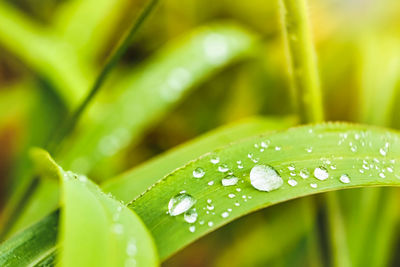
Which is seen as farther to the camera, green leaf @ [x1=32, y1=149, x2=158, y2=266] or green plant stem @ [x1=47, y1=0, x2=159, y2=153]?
green plant stem @ [x1=47, y1=0, x2=159, y2=153]

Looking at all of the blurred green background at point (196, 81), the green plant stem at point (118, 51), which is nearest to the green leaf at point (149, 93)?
the blurred green background at point (196, 81)

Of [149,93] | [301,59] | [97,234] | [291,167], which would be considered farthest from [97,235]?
[149,93]

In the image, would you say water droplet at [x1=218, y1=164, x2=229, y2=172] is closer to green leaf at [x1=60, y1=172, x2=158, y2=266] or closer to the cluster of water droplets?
the cluster of water droplets

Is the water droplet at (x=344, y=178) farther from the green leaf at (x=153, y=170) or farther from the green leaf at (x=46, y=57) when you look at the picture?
the green leaf at (x=46, y=57)

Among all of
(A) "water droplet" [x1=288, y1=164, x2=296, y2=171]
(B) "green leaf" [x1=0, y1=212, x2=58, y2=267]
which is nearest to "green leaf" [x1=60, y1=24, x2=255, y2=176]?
(B) "green leaf" [x1=0, y1=212, x2=58, y2=267]

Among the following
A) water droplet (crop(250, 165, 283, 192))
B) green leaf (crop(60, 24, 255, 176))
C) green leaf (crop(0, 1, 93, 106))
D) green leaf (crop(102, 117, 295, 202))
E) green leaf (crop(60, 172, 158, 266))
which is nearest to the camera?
green leaf (crop(60, 172, 158, 266))

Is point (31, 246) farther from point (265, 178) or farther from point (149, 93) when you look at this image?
point (149, 93)

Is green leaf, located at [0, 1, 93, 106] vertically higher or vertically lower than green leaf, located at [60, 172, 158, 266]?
higher
